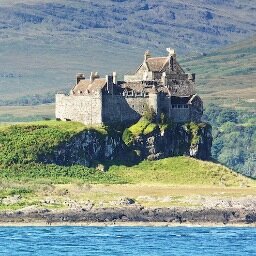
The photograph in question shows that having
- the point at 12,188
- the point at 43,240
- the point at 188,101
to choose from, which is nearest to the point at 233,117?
the point at 188,101

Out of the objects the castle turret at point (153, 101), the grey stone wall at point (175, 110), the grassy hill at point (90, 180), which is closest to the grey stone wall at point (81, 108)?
the grassy hill at point (90, 180)

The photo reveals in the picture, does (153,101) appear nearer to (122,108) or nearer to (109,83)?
(122,108)

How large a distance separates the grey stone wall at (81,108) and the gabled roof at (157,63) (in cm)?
665

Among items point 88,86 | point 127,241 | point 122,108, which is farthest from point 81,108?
point 127,241

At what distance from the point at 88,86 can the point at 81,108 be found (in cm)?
199

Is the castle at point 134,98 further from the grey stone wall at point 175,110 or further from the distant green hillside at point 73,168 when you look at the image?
the distant green hillside at point 73,168

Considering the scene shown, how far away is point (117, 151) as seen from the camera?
10569 cm

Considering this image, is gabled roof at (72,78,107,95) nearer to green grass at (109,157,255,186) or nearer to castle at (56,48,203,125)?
castle at (56,48,203,125)

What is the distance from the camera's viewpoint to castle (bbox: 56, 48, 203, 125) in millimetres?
105750

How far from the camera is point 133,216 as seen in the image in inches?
3679

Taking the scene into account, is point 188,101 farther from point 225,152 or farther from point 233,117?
point 233,117

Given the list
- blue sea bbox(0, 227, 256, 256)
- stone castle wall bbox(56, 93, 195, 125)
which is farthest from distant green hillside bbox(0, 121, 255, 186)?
blue sea bbox(0, 227, 256, 256)

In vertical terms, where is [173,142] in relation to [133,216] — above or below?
above

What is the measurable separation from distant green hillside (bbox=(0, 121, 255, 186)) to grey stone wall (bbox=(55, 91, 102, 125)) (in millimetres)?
1058
